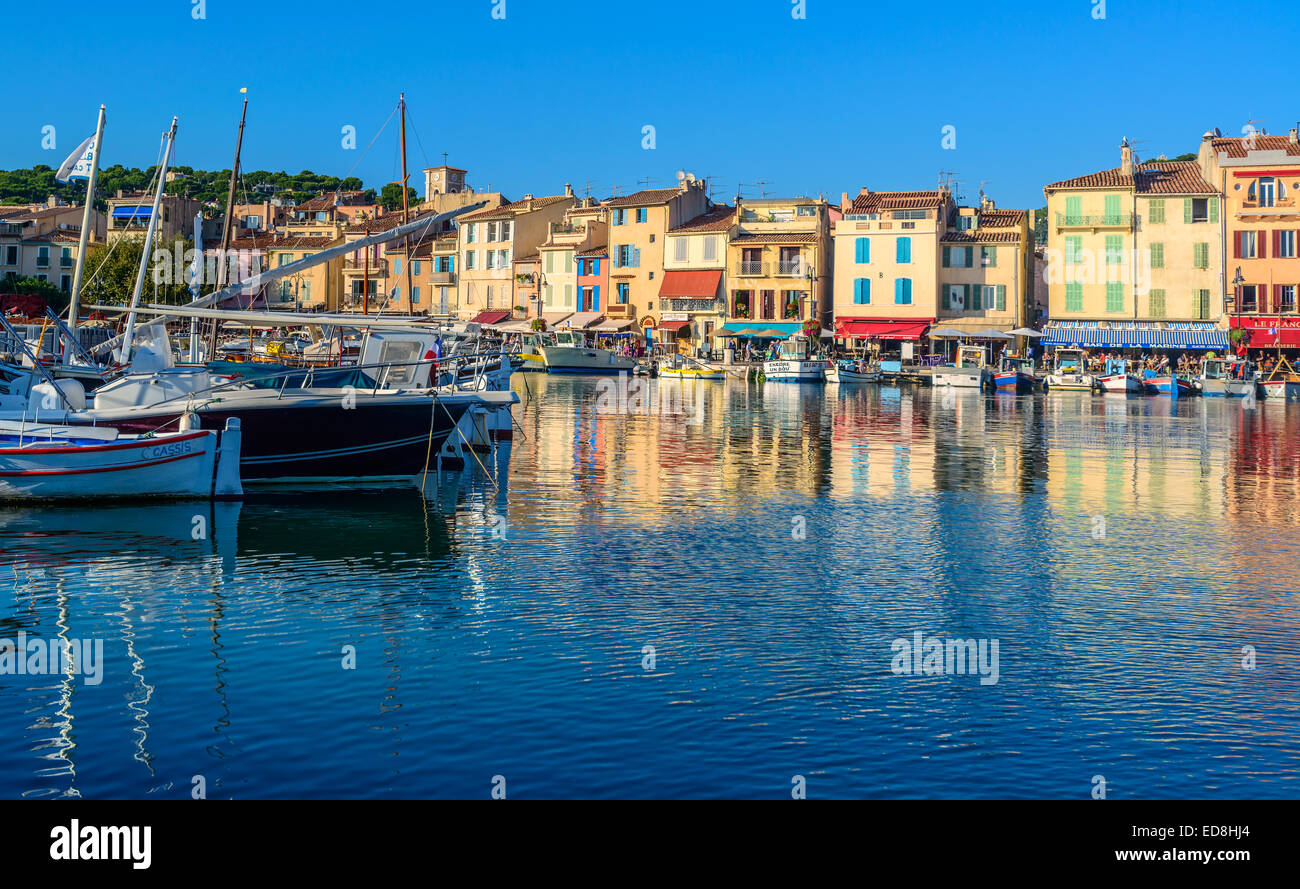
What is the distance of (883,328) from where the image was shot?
88.6m

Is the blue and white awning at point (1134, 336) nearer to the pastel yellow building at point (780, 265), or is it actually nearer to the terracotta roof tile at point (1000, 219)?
the terracotta roof tile at point (1000, 219)

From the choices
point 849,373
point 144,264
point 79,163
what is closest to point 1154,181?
point 849,373

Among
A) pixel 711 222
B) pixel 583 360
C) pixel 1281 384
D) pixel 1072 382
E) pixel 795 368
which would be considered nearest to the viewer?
pixel 1281 384

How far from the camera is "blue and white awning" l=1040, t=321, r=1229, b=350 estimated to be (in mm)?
81000

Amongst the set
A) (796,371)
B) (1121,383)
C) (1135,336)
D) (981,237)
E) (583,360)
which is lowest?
(1121,383)

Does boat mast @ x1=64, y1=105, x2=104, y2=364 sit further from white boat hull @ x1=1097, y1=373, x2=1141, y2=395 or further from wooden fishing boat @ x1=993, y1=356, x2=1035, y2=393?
white boat hull @ x1=1097, y1=373, x2=1141, y2=395

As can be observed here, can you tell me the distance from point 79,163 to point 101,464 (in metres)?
14.4

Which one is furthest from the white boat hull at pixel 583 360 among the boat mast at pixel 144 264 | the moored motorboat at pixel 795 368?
the boat mast at pixel 144 264

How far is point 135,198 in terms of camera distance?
120m

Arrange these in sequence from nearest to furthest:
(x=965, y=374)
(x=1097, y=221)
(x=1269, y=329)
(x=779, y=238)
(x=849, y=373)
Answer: (x=965, y=374) < (x=1269, y=329) < (x=849, y=373) < (x=1097, y=221) < (x=779, y=238)

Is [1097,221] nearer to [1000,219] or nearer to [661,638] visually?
[1000,219]

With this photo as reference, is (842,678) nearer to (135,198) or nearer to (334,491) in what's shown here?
(334,491)

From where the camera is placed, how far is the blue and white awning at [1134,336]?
81.0 m

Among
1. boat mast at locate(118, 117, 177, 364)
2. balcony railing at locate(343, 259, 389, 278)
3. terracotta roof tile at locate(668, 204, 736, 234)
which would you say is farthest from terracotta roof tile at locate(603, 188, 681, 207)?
boat mast at locate(118, 117, 177, 364)
